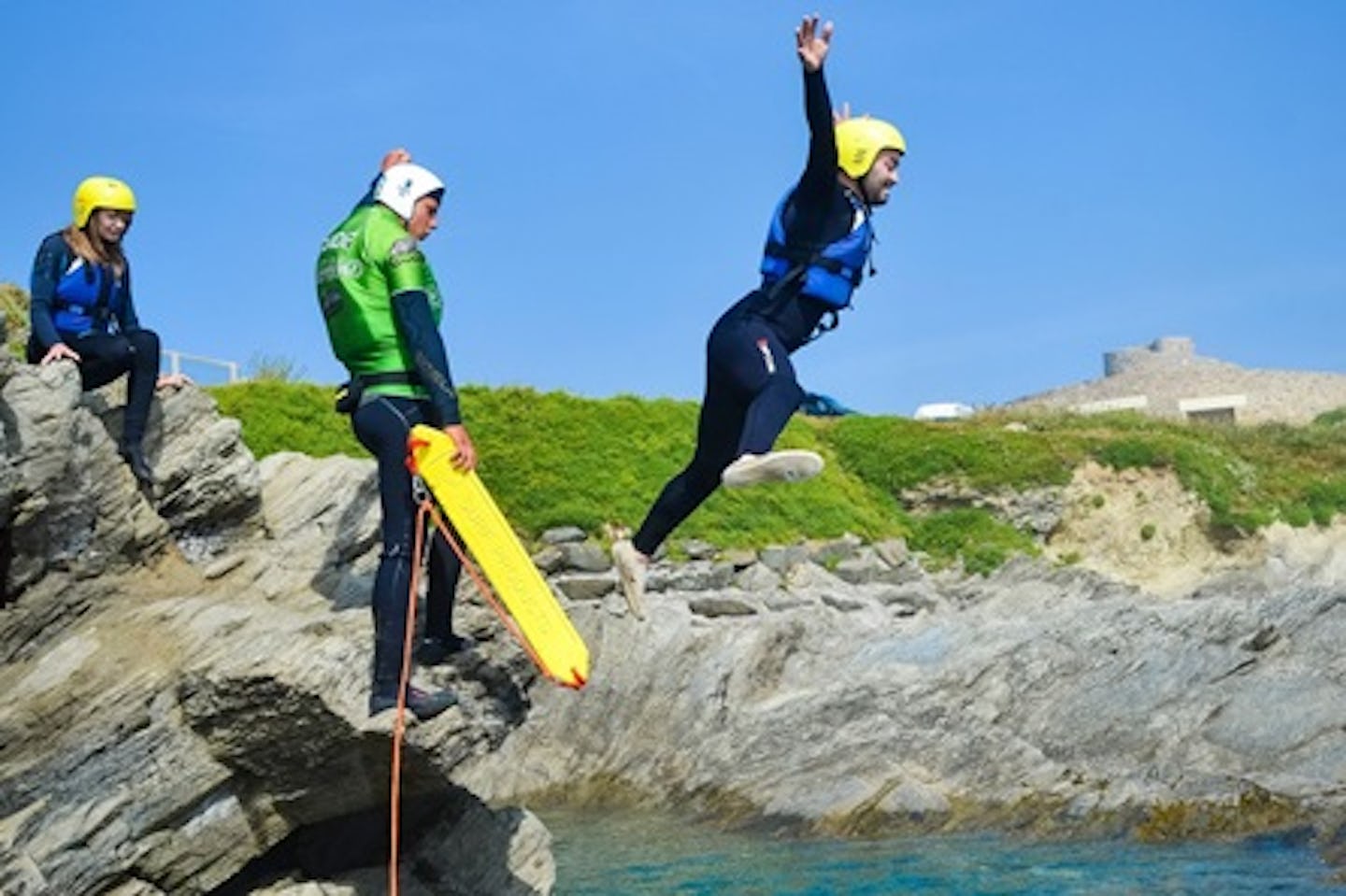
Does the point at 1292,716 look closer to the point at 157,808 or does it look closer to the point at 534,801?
the point at 534,801

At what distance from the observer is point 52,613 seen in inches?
450

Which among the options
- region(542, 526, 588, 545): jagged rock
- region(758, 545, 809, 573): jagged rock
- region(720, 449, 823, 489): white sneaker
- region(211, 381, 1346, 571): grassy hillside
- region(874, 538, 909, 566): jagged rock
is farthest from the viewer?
region(874, 538, 909, 566): jagged rock

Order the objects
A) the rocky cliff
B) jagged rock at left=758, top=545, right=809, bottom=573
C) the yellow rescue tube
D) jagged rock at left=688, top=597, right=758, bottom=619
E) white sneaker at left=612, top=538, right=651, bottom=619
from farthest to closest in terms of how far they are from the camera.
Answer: jagged rock at left=758, top=545, right=809, bottom=573, jagged rock at left=688, top=597, right=758, bottom=619, white sneaker at left=612, top=538, right=651, bottom=619, the rocky cliff, the yellow rescue tube

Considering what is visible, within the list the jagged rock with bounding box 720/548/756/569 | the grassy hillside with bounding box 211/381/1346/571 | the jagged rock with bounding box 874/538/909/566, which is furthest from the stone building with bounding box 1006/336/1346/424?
the jagged rock with bounding box 720/548/756/569

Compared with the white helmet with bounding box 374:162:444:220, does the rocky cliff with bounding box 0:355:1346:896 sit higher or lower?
lower

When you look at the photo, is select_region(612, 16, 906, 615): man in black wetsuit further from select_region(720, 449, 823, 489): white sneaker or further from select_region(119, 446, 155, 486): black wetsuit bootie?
select_region(119, 446, 155, 486): black wetsuit bootie

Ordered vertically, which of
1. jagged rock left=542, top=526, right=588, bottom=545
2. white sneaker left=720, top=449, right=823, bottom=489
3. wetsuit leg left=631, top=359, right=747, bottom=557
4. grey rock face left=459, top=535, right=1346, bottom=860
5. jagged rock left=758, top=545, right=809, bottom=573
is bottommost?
grey rock face left=459, top=535, right=1346, bottom=860

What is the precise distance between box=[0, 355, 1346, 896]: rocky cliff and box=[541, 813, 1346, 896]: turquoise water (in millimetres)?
533

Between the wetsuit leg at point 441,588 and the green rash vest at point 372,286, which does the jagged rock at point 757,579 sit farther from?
the green rash vest at point 372,286

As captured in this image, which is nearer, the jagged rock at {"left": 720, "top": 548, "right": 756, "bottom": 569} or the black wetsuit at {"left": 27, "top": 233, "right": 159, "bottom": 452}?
the black wetsuit at {"left": 27, "top": 233, "right": 159, "bottom": 452}

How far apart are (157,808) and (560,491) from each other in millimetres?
16831

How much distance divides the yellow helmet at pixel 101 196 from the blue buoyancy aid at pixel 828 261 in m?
4.75

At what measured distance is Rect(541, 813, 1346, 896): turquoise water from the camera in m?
14.0

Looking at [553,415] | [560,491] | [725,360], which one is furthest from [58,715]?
[553,415]
